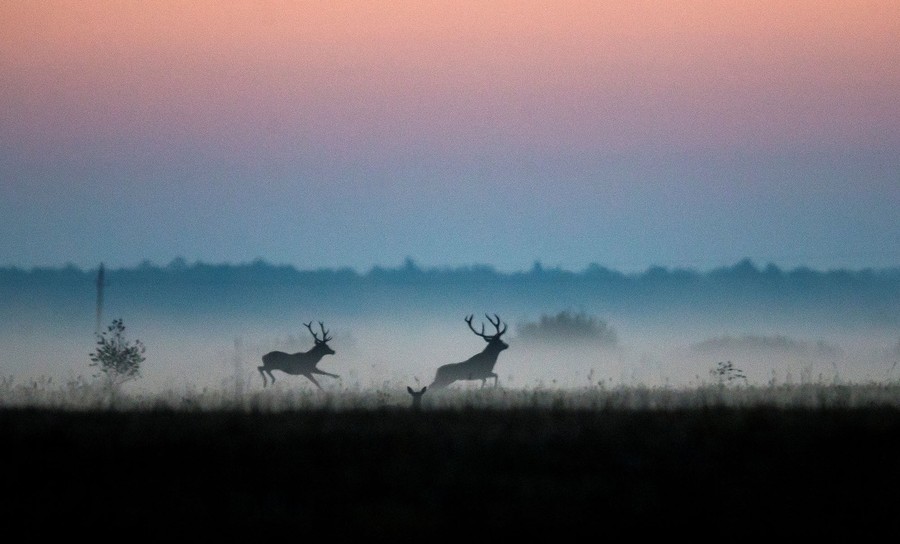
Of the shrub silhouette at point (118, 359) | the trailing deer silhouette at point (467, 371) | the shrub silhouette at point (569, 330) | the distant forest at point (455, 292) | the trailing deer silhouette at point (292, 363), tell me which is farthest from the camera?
the distant forest at point (455, 292)

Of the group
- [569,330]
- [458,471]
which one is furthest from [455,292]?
[458,471]

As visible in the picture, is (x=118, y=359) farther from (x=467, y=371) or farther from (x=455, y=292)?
(x=455, y=292)

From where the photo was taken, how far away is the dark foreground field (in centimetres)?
897

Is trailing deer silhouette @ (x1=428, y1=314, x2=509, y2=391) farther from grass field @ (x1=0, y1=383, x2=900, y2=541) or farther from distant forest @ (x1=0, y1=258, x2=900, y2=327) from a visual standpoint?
distant forest @ (x1=0, y1=258, x2=900, y2=327)

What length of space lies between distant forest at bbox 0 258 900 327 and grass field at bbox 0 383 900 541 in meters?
76.0

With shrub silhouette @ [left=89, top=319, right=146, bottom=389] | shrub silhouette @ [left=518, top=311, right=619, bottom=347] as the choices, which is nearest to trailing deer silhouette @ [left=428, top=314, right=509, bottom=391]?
shrub silhouette @ [left=89, top=319, right=146, bottom=389]

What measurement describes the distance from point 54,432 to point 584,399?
7.26 meters

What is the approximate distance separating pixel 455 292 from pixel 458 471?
118135 millimetres

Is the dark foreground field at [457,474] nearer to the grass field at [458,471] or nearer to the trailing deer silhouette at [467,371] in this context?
the grass field at [458,471]

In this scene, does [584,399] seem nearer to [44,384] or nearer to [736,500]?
[736,500]

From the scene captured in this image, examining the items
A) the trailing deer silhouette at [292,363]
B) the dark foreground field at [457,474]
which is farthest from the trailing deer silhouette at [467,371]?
the dark foreground field at [457,474]

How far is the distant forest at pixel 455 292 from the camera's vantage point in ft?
323

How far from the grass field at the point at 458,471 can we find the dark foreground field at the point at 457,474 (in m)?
0.02

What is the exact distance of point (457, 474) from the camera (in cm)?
1027
